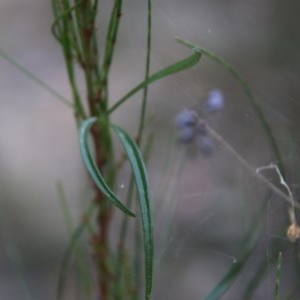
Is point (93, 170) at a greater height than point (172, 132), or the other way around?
point (172, 132)

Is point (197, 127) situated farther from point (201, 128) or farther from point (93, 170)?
point (93, 170)

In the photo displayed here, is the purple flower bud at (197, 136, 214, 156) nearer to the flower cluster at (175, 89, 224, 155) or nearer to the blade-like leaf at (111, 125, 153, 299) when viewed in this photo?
the flower cluster at (175, 89, 224, 155)

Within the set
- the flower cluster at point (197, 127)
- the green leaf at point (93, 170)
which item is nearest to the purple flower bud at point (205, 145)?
the flower cluster at point (197, 127)

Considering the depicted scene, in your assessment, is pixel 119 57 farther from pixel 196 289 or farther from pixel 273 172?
pixel 273 172

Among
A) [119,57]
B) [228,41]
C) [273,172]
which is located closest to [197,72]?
[228,41]

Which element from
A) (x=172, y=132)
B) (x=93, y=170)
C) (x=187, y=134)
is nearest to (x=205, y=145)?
(x=187, y=134)

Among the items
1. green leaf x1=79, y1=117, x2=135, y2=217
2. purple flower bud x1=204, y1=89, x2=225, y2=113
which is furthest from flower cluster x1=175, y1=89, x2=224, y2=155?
green leaf x1=79, y1=117, x2=135, y2=217
